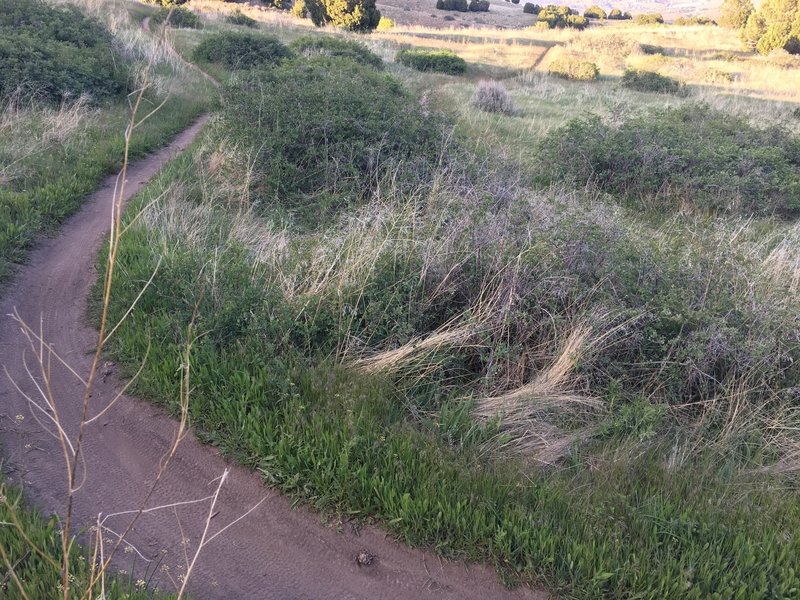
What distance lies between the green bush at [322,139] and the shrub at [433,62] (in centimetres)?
1583

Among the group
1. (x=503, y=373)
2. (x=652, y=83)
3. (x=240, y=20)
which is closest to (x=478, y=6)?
(x=240, y=20)

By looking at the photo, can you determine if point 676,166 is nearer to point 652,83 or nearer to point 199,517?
point 199,517

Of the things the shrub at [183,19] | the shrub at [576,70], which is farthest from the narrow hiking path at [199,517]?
the shrub at [576,70]

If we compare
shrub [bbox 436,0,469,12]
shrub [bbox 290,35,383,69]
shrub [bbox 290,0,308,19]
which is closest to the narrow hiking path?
shrub [bbox 290,35,383,69]

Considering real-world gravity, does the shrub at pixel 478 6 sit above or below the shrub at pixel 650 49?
above

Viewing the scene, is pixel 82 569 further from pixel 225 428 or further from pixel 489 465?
pixel 489 465

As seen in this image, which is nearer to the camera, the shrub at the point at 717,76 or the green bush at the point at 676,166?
the green bush at the point at 676,166

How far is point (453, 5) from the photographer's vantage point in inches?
2781

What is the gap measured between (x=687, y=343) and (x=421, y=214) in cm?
300

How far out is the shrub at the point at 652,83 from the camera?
23.1 metres

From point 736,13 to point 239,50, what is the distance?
52396mm

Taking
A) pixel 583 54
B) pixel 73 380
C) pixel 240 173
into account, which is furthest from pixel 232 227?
pixel 583 54

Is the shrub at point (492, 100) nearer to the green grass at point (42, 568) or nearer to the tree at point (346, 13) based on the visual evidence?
the green grass at point (42, 568)

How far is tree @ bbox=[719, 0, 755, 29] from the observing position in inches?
2087
